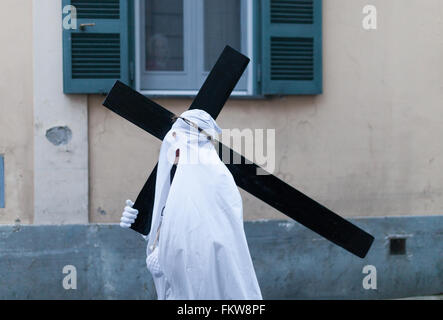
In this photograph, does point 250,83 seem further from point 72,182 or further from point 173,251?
point 173,251

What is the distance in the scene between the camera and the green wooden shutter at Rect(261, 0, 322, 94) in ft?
20.8

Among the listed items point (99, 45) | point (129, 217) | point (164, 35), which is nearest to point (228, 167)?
point (129, 217)

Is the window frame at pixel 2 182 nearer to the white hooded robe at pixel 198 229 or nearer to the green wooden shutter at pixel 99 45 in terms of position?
the green wooden shutter at pixel 99 45

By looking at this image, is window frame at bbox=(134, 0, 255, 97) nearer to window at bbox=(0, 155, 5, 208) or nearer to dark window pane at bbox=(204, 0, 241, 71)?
dark window pane at bbox=(204, 0, 241, 71)

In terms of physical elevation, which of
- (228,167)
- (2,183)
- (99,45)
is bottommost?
(2,183)

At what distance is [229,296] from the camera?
3.23 metres

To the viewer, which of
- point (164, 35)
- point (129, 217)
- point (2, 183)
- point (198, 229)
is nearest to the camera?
point (198, 229)

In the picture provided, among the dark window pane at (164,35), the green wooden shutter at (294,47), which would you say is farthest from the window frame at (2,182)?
the green wooden shutter at (294,47)

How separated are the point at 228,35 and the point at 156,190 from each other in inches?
136

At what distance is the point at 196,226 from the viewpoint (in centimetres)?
321

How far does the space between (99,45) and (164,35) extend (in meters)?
0.69

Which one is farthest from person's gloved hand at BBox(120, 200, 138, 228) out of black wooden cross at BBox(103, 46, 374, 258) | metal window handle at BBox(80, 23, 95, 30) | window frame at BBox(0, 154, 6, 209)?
metal window handle at BBox(80, 23, 95, 30)

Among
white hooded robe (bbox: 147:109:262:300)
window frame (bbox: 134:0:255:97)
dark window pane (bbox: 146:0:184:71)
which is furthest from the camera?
dark window pane (bbox: 146:0:184:71)

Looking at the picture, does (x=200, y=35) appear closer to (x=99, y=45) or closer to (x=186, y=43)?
(x=186, y=43)
